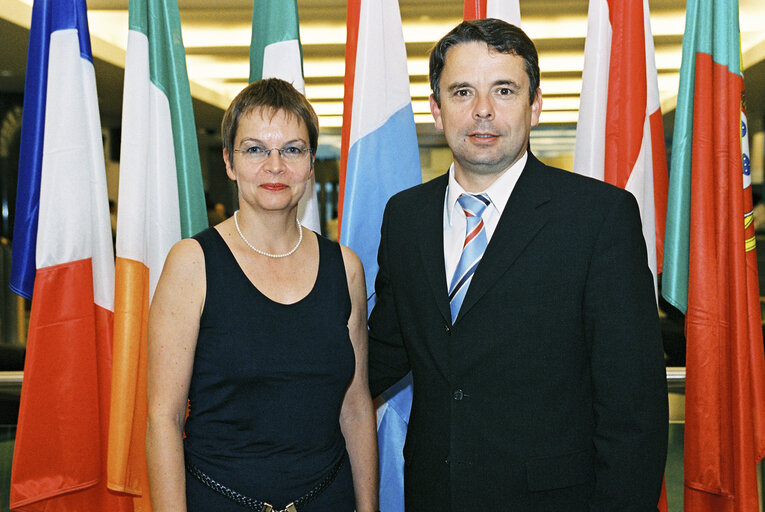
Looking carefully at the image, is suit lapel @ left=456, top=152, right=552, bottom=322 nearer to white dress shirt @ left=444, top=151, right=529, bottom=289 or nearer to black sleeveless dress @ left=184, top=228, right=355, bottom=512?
white dress shirt @ left=444, top=151, right=529, bottom=289

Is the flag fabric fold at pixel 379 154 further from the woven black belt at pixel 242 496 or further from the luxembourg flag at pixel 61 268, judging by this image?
the luxembourg flag at pixel 61 268

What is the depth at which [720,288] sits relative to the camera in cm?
193

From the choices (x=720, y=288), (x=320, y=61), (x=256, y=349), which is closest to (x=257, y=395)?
(x=256, y=349)

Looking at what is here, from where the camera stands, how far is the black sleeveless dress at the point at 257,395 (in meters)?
1.54

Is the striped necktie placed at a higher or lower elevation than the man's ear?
lower

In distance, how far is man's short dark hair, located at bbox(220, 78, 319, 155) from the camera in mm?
1632

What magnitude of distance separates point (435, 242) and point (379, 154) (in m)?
0.67

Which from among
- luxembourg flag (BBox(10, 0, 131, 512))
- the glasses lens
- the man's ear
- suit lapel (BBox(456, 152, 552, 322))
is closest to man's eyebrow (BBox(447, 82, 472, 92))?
the man's ear

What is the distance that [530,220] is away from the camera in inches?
58.3

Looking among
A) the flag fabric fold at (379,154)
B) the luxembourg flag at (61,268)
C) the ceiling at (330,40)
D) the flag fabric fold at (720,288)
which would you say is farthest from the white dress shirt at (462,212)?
the ceiling at (330,40)

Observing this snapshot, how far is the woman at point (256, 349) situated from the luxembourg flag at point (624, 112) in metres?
0.89

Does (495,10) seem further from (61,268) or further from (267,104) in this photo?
(61,268)

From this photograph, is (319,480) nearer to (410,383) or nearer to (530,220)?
(410,383)

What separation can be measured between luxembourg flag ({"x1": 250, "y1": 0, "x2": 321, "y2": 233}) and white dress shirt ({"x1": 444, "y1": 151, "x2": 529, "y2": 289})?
63cm
